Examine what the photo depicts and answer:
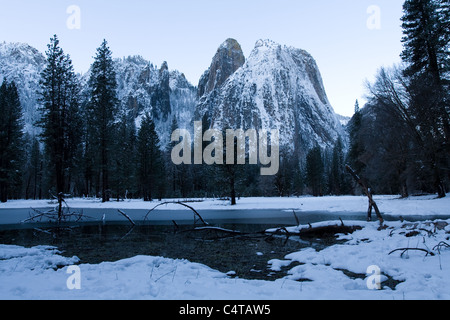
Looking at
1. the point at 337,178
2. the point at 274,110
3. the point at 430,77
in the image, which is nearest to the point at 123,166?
the point at 430,77

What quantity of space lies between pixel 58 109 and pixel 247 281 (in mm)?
35334

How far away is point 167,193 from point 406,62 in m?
49.3

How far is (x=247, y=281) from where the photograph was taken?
5031mm

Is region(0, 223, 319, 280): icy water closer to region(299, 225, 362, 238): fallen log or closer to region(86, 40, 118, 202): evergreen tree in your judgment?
region(299, 225, 362, 238): fallen log

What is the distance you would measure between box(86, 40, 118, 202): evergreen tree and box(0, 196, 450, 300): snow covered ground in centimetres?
2711

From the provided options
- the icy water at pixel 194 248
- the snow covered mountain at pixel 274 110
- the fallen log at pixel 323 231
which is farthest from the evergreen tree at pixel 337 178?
the snow covered mountain at pixel 274 110

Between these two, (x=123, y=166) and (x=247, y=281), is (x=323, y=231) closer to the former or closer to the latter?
(x=247, y=281)

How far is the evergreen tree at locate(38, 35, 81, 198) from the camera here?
32.1 metres

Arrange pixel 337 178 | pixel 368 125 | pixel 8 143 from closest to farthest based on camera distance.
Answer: pixel 368 125 < pixel 8 143 < pixel 337 178

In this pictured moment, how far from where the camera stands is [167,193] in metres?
61.5

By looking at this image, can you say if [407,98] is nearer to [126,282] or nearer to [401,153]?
[401,153]

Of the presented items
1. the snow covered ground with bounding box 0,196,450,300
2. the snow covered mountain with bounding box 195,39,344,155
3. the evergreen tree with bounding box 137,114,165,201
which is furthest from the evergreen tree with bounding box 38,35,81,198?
the snow covered mountain with bounding box 195,39,344,155

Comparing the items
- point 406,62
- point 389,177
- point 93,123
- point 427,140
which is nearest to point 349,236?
point 427,140

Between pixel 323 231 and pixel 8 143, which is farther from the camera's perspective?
pixel 8 143
